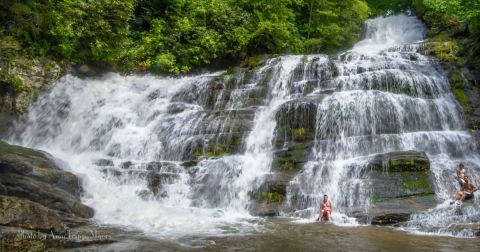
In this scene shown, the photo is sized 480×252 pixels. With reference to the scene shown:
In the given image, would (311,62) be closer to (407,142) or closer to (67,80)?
(407,142)

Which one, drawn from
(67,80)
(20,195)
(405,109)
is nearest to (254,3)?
(67,80)

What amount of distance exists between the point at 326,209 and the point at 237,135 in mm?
5186

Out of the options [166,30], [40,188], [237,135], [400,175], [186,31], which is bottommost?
[40,188]

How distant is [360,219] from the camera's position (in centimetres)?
1131

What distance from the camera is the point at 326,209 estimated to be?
11.4 m

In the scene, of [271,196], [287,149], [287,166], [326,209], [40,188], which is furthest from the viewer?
[287,149]

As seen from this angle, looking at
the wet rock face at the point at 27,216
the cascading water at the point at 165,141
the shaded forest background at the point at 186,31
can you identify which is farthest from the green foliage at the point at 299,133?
the wet rock face at the point at 27,216

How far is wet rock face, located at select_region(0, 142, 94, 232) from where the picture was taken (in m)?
8.41

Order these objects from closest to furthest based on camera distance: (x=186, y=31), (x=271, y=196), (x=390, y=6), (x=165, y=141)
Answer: (x=271, y=196) → (x=165, y=141) → (x=186, y=31) → (x=390, y=6)

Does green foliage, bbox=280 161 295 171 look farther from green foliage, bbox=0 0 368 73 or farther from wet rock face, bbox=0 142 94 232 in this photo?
green foliage, bbox=0 0 368 73

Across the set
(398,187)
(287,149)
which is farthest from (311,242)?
(287,149)

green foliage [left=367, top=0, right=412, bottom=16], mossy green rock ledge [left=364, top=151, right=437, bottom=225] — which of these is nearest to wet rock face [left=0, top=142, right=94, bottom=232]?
mossy green rock ledge [left=364, top=151, right=437, bottom=225]

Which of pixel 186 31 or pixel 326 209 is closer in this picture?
pixel 326 209

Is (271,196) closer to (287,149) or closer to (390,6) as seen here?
(287,149)
